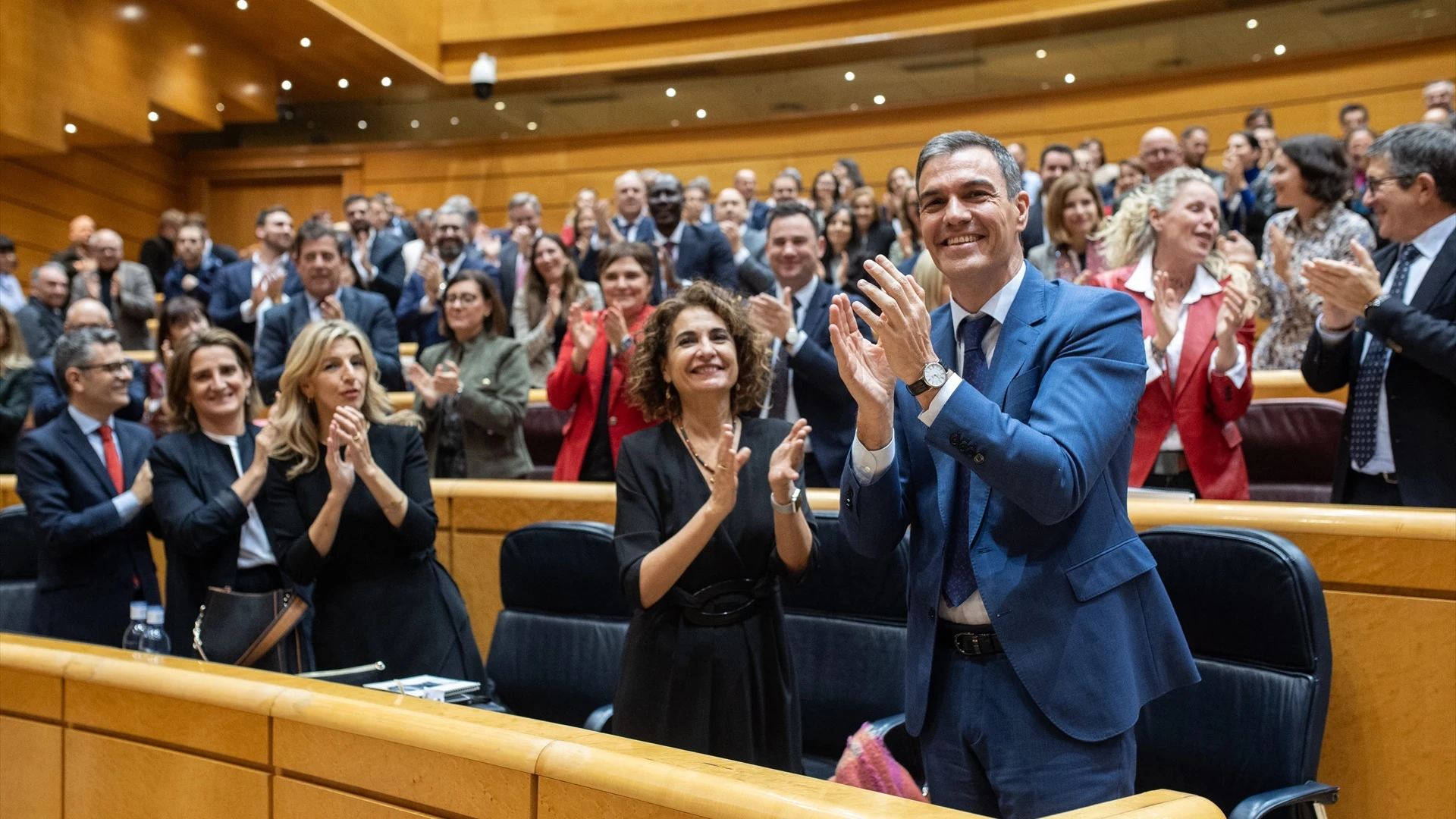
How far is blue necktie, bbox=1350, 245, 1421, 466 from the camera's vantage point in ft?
7.56

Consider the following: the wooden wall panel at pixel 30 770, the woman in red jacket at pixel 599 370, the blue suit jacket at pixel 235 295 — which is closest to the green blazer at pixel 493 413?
the woman in red jacket at pixel 599 370

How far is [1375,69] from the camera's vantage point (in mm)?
8078

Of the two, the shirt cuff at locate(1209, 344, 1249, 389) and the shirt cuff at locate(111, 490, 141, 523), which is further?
the shirt cuff at locate(111, 490, 141, 523)

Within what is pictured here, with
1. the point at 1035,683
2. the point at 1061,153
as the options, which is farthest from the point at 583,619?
the point at 1061,153

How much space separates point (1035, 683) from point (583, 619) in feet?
4.28

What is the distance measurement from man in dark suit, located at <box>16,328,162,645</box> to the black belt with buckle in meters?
2.06

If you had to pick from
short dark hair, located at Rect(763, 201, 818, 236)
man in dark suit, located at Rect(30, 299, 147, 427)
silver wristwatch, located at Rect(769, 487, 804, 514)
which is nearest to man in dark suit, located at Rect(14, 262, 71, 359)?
man in dark suit, located at Rect(30, 299, 147, 427)

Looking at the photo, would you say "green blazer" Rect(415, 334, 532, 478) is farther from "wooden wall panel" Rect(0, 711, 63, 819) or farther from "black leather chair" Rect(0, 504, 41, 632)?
"wooden wall panel" Rect(0, 711, 63, 819)

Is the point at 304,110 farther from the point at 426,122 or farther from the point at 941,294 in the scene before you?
the point at 941,294

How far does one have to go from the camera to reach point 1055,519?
4.04 ft

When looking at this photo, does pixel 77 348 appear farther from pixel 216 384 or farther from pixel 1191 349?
Result: pixel 1191 349

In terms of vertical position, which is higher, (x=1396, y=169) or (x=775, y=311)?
(x=1396, y=169)

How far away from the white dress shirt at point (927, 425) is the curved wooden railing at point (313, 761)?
0.26 meters

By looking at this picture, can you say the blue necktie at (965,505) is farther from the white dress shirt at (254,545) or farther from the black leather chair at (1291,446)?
the black leather chair at (1291,446)
